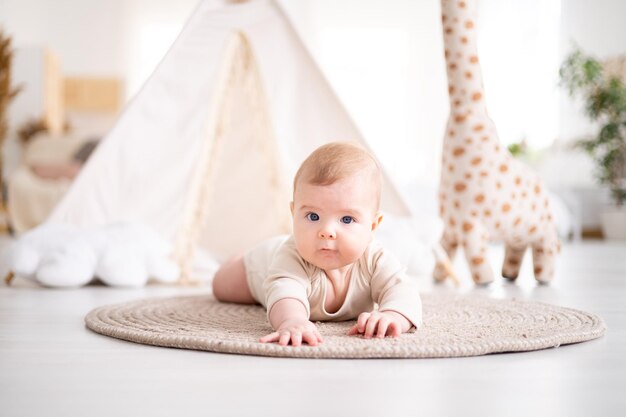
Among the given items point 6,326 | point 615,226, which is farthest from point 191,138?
point 615,226

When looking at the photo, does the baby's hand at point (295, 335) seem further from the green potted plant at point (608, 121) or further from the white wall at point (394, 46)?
the white wall at point (394, 46)

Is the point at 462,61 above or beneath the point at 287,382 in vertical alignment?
above

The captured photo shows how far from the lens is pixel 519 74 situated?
7.24m

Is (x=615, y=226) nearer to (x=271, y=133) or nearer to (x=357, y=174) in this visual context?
(x=271, y=133)

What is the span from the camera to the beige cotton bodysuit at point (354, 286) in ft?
4.69

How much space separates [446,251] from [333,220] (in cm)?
139

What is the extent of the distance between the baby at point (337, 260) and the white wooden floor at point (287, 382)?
0.16m

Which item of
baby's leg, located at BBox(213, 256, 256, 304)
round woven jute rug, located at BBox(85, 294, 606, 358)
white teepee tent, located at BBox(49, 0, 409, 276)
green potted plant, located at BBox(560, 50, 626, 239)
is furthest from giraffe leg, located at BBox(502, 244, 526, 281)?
green potted plant, located at BBox(560, 50, 626, 239)

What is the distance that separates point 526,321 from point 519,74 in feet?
19.7

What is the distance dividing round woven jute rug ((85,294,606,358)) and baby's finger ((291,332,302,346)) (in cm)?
1

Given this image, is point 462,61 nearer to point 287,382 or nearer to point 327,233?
point 327,233

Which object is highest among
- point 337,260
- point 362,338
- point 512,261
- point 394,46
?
point 394,46

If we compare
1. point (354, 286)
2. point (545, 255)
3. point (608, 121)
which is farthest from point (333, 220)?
point (608, 121)

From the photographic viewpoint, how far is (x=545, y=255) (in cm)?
268
